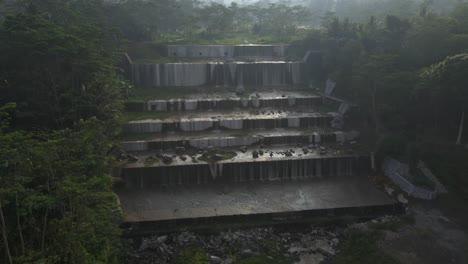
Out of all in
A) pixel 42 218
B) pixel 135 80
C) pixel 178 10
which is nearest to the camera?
pixel 42 218

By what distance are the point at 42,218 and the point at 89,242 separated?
129 centimetres

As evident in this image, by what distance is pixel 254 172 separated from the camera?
19.4 metres

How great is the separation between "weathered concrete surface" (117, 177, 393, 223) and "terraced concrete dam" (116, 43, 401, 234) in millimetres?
39

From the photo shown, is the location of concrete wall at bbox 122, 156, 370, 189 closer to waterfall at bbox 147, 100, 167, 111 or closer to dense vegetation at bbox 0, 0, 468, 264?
dense vegetation at bbox 0, 0, 468, 264

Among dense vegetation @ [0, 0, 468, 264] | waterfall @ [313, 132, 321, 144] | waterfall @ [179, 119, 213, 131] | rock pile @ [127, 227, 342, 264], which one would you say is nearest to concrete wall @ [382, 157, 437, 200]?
dense vegetation @ [0, 0, 468, 264]

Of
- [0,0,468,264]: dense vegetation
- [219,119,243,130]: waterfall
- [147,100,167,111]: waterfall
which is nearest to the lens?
[0,0,468,264]: dense vegetation

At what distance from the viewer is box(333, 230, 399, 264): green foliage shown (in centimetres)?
1380

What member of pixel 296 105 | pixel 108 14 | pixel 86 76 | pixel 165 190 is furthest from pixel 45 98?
pixel 108 14

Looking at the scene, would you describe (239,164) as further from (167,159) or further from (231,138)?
(167,159)

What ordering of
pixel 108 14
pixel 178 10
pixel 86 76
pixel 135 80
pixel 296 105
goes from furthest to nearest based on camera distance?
pixel 178 10, pixel 108 14, pixel 135 80, pixel 296 105, pixel 86 76

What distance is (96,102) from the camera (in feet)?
62.6

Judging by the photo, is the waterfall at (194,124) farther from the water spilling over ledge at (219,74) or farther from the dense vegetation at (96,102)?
the water spilling over ledge at (219,74)

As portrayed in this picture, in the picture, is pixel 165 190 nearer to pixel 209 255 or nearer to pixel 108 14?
pixel 209 255

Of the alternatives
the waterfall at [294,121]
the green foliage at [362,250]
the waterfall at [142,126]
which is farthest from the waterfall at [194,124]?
the green foliage at [362,250]
